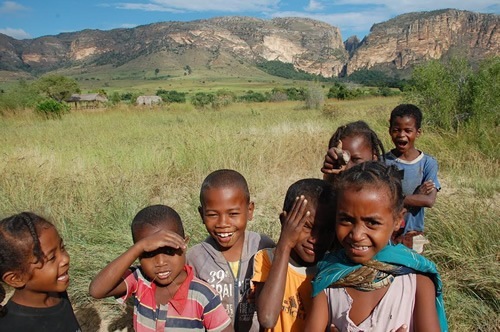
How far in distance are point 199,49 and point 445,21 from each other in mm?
88811

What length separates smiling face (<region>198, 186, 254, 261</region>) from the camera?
1687 mm

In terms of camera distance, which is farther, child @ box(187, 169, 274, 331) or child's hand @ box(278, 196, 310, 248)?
child @ box(187, 169, 274, 331)

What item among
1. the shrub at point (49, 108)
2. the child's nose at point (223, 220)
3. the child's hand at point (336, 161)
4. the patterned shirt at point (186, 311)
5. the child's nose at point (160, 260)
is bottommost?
the shrub at point (49, 108)

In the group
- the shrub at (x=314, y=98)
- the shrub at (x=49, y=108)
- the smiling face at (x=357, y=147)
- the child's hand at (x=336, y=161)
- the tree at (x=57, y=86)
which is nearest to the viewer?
the child's hand at (x=336, y=161)

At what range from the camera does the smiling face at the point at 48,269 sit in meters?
1.49

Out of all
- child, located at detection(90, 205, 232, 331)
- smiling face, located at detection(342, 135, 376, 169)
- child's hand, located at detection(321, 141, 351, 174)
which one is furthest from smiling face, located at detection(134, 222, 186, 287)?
smiling face, located at detection(342, 135, 376, 169)

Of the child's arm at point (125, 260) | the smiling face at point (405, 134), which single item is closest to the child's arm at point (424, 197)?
the smiling face at point (405, 134)

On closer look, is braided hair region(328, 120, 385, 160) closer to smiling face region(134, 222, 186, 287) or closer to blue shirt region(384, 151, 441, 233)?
blue shirt region(384, 151, 441, 233)

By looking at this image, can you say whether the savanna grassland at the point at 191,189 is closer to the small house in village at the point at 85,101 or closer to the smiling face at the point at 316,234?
the smiling face at the point at 316,234

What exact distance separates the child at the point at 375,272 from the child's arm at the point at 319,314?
10 millimetres

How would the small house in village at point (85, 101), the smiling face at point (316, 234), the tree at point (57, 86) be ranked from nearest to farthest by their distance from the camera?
the smiling face at point (316, 234), the small house in village at point (85, 101), the tree at point (57, 86)

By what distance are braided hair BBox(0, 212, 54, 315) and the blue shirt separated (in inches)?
87.2

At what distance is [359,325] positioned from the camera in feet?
4.38

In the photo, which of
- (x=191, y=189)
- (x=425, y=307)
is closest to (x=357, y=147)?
(x=425, y=307)
